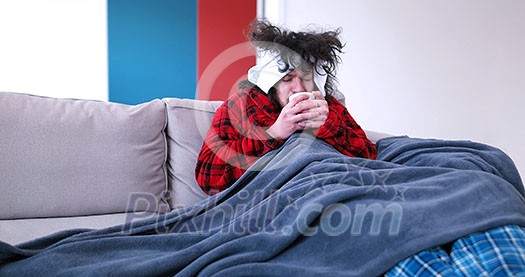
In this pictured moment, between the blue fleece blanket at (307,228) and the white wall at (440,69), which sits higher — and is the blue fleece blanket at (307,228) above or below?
below

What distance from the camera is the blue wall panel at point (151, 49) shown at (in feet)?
8.11

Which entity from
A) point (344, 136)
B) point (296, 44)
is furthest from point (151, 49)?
point (344, 136)

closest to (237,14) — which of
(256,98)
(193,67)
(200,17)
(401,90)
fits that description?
(200,17)

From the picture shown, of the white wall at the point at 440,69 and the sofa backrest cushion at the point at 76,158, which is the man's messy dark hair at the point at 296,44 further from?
the white wall at the point at 440,69

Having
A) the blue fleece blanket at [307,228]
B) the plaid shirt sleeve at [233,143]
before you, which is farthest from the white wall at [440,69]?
the blue fleece blanket at [307,228]

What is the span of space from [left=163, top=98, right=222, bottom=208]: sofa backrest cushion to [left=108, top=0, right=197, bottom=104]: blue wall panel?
1.01m

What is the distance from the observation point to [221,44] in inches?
107

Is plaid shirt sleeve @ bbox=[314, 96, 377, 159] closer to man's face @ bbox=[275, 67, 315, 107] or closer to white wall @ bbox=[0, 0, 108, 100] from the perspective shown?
man's face @ bbox=[275, 67, 315, 107]

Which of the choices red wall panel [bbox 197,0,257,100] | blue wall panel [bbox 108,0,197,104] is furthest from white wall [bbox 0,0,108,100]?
red wall panel [bbox 197,0,257,100]

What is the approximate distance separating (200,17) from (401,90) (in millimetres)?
1333

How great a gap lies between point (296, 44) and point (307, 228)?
75 cm

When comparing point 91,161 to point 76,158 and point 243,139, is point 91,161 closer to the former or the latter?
point 76,158

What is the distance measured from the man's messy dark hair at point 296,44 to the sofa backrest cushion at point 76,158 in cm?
45

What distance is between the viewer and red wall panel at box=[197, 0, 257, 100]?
2646 millimetres
